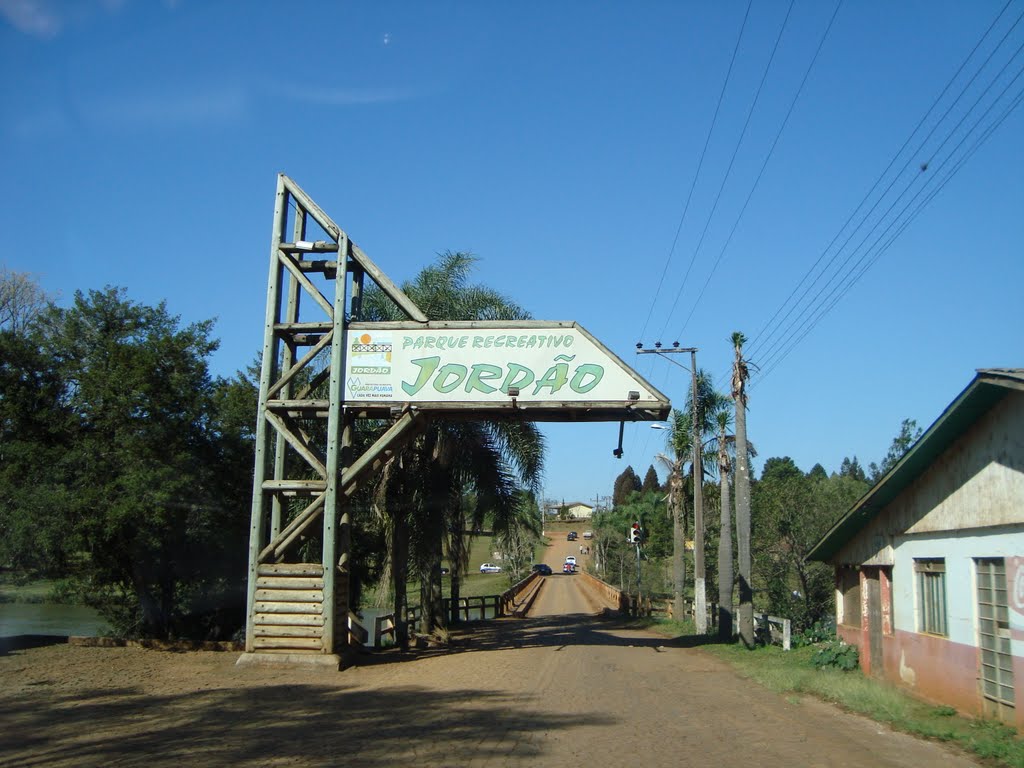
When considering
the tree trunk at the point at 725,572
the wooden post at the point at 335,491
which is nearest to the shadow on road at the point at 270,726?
the wooden post at the point at 335,491

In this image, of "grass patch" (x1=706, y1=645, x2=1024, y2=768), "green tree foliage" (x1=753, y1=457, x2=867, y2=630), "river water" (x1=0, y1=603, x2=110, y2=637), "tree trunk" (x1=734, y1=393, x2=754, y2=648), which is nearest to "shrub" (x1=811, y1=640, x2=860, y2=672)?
"grass patch" (x1=706, y1=645, x2=1024, y2=768)

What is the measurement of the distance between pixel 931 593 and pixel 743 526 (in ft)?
36.4

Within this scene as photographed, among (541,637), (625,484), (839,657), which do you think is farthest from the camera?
(625,484)

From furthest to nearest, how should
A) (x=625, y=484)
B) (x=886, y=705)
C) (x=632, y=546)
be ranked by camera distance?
1. (x=625, y=484)
2. (x=632, y=546)
3. (x=886, y=705)

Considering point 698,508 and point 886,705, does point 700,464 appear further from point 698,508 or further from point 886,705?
point 886,705

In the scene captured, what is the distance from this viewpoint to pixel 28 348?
19656 mm

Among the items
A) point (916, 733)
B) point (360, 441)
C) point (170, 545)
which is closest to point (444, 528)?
point (360, 441)

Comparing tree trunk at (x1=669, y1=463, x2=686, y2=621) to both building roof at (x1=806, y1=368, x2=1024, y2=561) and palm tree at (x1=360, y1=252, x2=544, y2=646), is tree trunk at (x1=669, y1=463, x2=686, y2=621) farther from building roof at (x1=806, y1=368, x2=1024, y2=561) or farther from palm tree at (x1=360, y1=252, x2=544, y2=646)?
building roof at (x1=806, y1=368, x2=1024, y2=561)

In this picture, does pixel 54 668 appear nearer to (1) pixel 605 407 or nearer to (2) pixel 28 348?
(2) pixel 28 348

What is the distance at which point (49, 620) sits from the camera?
30172 mm

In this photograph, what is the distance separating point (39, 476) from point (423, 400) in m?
8.17

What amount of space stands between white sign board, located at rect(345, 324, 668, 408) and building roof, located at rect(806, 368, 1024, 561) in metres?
4.04

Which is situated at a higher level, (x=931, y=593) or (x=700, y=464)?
(x=700, y=464)

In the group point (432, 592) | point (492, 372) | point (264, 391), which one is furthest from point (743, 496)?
point (264, 391)
